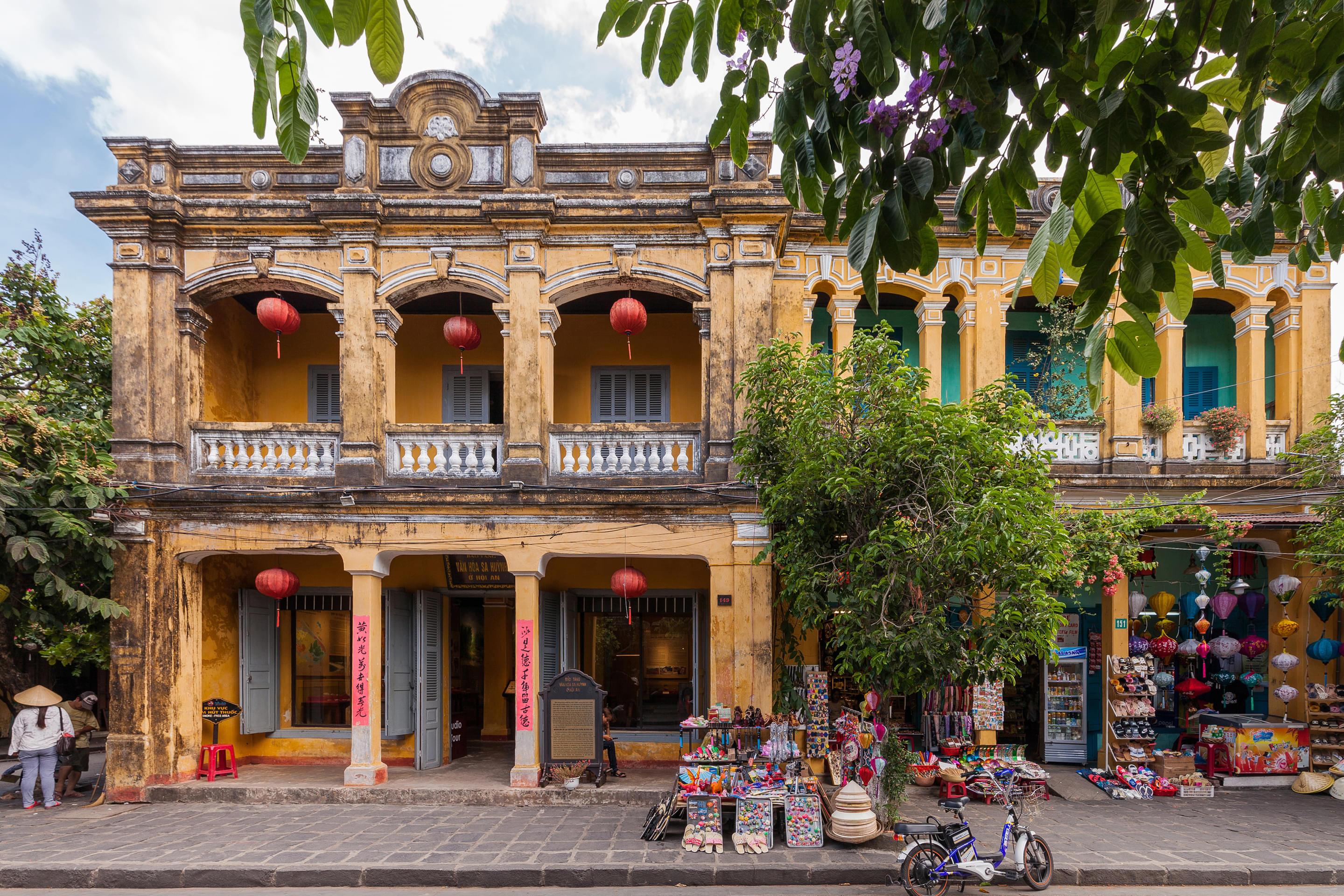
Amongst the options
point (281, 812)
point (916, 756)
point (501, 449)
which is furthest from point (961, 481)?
point (281, 812)

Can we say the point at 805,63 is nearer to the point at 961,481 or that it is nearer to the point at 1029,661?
the point at 961,481

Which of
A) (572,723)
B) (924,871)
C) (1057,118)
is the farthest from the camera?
(572,723)

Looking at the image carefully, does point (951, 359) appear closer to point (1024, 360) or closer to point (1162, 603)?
point (1024, 360)

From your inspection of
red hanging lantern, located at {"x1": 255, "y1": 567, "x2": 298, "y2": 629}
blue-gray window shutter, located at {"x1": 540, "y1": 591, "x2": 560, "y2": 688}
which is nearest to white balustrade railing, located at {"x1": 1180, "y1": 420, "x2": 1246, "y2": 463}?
blue-gray window shutter, located at {"x1": 540, "y1": 591, "x2": 560, "y2": 688}

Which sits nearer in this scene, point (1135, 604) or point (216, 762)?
point (216, 762)

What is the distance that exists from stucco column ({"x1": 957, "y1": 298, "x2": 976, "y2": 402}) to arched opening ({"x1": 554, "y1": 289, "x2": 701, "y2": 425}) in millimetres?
3929

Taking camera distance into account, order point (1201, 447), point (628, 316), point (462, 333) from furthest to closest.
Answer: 1. point (1201, 447)
2. point (462, 333)
3. point (628, 316)

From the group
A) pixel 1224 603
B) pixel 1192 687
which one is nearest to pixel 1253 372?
pixel 1224 603

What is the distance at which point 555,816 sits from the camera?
882cm

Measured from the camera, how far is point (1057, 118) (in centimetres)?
287

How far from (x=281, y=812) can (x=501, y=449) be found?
5118 mm

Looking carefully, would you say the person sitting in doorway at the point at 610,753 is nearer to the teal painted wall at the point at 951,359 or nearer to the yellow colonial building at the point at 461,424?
the yellow colonial building at the point at 461,424

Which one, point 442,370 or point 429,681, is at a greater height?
point 442,370

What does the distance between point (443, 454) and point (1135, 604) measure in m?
9.76
